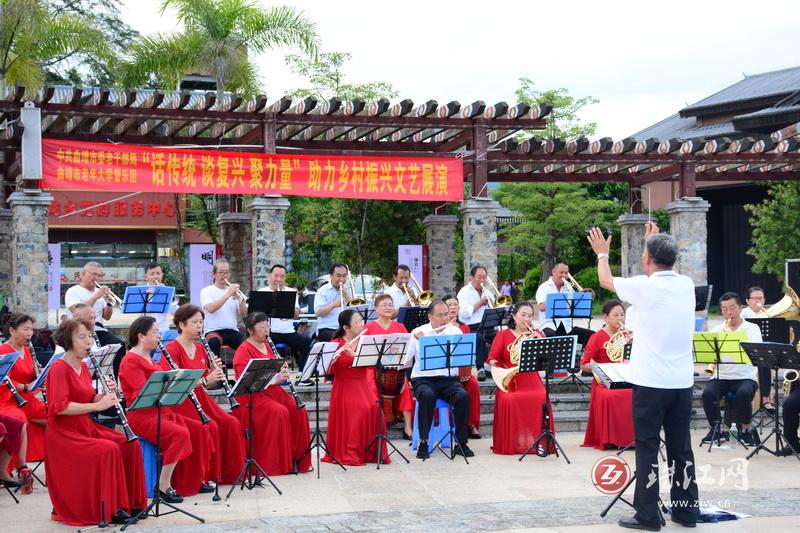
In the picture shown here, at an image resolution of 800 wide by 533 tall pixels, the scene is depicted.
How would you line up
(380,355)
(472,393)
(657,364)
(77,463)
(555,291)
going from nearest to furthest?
1. (657,364)
2. (77,463)
3. (380,355)
4. (472,393)
5. (555,291)

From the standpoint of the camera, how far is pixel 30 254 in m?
15.4

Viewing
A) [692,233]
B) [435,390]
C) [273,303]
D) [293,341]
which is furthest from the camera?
[692,233]

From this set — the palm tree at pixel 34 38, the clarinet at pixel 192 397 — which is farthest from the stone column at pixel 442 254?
the clarinet at pixel 192 397

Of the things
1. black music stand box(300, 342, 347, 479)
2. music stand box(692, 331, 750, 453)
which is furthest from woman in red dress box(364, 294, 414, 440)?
music stand box(692, 331, 750, 453)

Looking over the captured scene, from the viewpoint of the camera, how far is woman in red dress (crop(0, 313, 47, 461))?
9.26m

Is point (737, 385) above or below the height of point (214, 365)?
below

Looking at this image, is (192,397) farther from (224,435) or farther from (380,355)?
(380,355)

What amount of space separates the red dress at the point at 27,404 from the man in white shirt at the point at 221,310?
2.94 meters

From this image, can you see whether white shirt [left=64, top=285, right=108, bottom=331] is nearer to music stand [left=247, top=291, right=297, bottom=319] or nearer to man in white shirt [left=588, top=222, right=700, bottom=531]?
music stand [left=247, top=291, right=297, bottom=319]

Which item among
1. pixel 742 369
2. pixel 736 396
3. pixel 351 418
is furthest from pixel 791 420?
pixel 351 418

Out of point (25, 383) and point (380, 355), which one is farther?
point (380, 355)

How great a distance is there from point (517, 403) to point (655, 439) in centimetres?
392

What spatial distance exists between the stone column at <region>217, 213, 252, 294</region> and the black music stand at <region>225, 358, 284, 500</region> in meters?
12.1

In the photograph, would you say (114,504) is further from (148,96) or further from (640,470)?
(148,96)
